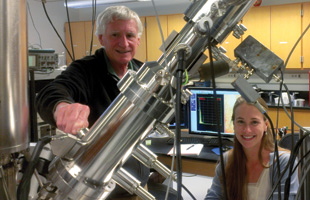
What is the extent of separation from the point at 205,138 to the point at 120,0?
305 centimetres

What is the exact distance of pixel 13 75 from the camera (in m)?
0.41

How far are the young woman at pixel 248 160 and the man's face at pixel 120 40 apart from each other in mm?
640

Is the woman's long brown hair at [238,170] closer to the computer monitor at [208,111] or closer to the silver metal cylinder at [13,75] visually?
the computer monitor at [208,111]

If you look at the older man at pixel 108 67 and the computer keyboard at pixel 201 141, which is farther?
the computer keyboard at pixel 201 141

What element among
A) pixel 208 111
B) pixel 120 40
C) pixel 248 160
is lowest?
pixel 248 160

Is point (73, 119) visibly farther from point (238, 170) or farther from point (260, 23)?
point (260, 23)

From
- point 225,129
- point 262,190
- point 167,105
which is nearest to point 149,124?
point 167,105

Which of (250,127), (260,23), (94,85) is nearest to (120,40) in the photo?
(94,85)

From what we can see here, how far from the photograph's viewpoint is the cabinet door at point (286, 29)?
4465 mm

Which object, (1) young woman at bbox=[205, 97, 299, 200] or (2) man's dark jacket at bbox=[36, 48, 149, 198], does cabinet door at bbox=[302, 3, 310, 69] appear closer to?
(1) young woman at bbox=[205, 97, 299, 200]

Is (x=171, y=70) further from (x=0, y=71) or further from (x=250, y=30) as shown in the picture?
(x=250, y=30)

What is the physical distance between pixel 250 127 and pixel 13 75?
1.53 meters

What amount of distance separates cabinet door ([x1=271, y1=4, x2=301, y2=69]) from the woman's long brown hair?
302cm

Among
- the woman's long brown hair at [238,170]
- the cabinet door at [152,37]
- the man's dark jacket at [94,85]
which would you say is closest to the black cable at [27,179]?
the man's dark jacket at [94,85]
